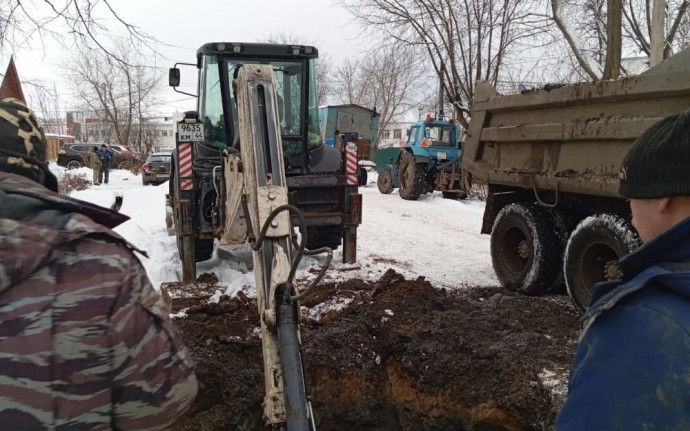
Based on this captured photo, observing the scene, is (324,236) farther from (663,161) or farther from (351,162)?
(663,161)

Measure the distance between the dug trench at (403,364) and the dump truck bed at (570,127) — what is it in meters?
1.31

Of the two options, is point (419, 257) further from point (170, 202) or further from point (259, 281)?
point (259, 281)

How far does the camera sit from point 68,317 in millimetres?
1277

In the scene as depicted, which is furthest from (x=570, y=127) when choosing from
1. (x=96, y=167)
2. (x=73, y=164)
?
(x=73, y=164)

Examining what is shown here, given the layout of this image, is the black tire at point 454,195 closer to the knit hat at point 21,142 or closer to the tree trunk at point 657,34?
the tree trunk at point 657,34

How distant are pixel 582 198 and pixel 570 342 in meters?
1.50

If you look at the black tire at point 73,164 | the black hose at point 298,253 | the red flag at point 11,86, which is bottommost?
the black tire at point 73,164

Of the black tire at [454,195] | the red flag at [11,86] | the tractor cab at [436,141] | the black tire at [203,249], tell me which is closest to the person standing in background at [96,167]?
the tractor cab at [436,141]

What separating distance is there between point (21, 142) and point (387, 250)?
23.5 ft

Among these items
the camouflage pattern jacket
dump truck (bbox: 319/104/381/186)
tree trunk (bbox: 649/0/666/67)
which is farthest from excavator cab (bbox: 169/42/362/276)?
dump truck (bbox: 319/104/381/186)

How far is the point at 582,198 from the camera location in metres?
5.22

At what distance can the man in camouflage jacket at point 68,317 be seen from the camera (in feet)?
4.07

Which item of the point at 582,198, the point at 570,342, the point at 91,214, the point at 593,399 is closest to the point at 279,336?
the point at 91,214

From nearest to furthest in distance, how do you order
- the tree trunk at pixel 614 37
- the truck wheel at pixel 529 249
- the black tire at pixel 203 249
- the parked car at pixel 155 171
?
1. the truck wheel at pixel 529 249
2. the black tire at pixel 203 249
3. the tree trunk at pixel 614 37
4. the parked car at pixel 155 171
